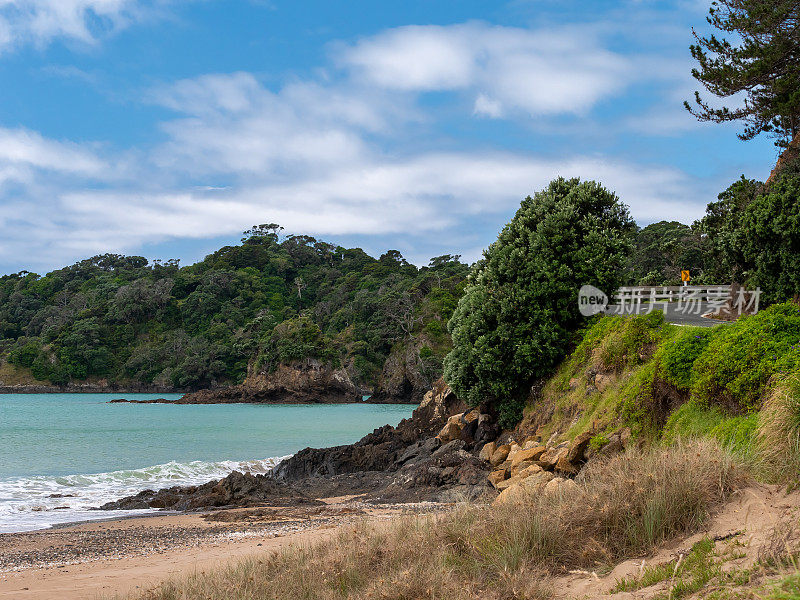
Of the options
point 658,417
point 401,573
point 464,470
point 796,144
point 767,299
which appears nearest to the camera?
point 401,573

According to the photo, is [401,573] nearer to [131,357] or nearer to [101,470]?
[101,470]

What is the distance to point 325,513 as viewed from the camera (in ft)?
48.0

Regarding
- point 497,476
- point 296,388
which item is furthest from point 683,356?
point 296,388

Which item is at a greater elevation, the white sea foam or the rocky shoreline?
the rocky shoreline

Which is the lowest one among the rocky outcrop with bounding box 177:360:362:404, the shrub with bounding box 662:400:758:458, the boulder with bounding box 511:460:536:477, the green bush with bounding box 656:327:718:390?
the rocky outcrop with bounding box 177:360:362:404

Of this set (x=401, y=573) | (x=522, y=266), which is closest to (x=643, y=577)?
(x=401, y=573)

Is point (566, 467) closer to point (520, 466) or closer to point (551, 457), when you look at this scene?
point (551, 457)

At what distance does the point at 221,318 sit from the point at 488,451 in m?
86.0

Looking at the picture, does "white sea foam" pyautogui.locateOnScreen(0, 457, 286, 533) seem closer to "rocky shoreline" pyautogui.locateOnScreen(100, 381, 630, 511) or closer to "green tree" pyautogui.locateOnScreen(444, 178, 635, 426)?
"rocky shoreline" pyautogui.locateOnScreen(100, 381, 630, 511)

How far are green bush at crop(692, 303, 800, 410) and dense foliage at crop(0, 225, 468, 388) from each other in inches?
2617

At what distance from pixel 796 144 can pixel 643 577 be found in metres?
19.7

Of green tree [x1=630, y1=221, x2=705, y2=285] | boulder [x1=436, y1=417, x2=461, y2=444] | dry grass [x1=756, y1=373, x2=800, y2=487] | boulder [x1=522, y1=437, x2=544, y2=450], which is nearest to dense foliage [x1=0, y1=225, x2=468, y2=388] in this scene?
green tree [x1=630, y1=221, x2=705, y2=285]

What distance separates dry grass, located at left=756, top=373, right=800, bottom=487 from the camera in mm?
6305

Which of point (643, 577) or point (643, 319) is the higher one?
point (643, 319)
